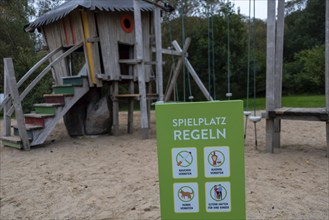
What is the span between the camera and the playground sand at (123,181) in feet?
10.7

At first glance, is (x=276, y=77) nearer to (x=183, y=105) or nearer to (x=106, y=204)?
(x=106, y=204)

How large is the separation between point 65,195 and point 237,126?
2.44 meters

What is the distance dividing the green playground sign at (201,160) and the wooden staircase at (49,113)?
195 inches

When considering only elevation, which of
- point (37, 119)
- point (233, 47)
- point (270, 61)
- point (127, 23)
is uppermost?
point (233, 47)

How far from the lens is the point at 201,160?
1968 millimetres

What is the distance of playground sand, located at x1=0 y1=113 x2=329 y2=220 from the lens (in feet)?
10.7

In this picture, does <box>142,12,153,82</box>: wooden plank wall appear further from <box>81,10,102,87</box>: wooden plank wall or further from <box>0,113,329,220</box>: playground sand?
<box>0,113,329,220</box>: playground sand

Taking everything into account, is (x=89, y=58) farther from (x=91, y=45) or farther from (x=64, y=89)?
(x=64, y=89)

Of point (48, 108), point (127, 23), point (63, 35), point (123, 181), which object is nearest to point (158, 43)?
point (127, 23)

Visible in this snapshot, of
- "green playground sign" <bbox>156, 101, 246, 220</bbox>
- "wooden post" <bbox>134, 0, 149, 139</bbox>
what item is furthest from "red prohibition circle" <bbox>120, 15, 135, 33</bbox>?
"green playground sign" <bbox>156, 101, 246, 220</bbox>

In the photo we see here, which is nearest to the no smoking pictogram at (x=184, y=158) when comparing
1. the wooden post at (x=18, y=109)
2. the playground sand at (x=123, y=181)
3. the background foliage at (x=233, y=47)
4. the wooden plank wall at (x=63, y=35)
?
the playground sand at (x=123, y=181)

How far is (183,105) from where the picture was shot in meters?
1.95

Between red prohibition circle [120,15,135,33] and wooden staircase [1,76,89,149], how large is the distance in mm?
1347

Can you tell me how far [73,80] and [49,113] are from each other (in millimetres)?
906
